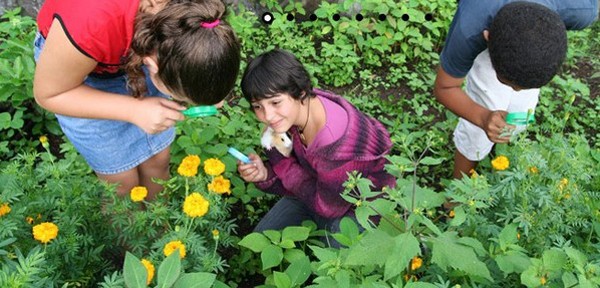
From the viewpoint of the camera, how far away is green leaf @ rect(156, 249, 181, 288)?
125 centimetres

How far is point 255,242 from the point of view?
6.39 ft

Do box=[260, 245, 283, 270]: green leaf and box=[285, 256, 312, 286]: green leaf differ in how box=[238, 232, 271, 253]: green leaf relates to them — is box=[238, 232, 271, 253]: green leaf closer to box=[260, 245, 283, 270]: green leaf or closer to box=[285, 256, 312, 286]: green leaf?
box=[260, 245, 283, 270]: green leaf

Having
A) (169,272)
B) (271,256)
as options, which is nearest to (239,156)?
(271,256)

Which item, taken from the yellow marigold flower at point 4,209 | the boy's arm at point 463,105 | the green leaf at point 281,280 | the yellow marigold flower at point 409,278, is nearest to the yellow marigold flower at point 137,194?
the yellow marigold flower at point 4,209

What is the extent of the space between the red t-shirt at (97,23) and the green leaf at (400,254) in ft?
3.10

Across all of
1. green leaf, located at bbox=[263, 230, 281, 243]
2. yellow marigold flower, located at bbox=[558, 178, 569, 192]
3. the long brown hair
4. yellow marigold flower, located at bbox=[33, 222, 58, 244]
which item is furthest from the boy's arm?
yellow marigold flower, located at bbox=[33, 222, 58, 244]

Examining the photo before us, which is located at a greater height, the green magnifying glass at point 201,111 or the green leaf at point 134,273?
the green magnifying glass at point 201,111

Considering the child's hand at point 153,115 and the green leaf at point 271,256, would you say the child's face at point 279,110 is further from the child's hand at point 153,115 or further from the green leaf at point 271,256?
the green leaf at point 271,256

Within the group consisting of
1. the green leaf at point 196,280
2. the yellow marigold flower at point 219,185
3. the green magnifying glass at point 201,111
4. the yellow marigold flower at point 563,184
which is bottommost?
the yellow marigold flower at point 219,185

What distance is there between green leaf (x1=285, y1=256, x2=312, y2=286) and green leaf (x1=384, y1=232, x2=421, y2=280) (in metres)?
0.42

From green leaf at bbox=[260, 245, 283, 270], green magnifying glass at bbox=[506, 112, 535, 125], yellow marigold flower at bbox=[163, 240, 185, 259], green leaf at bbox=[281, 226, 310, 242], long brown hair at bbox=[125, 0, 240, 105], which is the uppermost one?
long brown hair at bbox=[125, 0, 240, 105]

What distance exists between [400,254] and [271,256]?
28.7 inches

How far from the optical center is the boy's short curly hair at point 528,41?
5.86ft

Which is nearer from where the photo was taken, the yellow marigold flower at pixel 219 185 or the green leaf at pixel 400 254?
the green leaf at pixel 400 254
